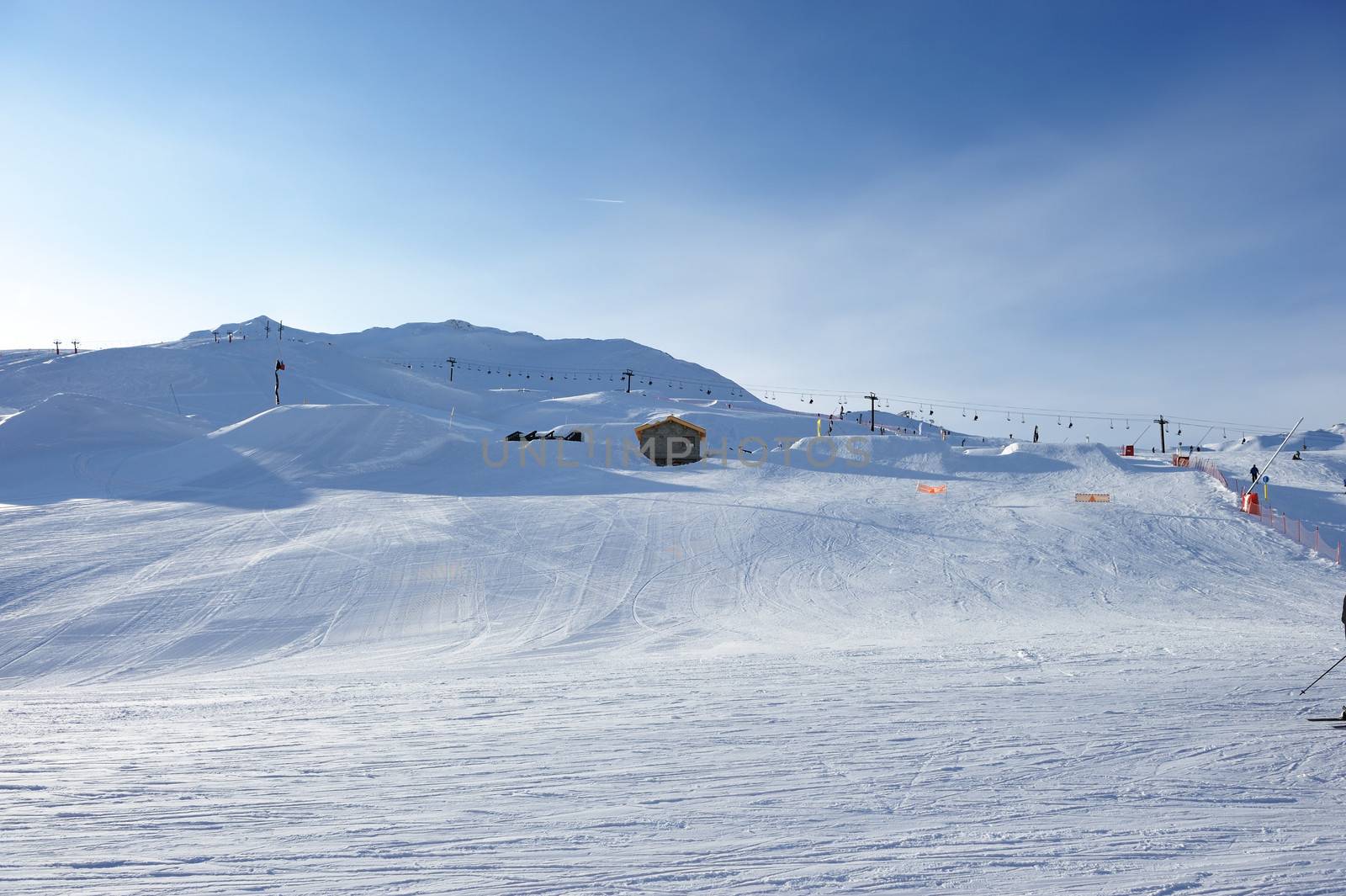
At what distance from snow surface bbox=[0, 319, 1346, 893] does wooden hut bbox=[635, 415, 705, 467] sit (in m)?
5.03

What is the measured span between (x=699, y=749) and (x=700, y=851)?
6.66 feet

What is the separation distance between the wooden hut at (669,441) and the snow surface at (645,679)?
198 inches

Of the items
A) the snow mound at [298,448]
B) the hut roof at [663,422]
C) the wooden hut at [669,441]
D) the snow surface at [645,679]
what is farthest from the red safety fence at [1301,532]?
the snow mound at [298,448]

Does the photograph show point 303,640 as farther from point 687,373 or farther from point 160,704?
point 687,373

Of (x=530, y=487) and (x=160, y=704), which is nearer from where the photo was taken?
(x=160, y=704)

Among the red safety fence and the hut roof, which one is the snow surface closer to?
the red safety fence

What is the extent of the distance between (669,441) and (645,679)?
30438mm

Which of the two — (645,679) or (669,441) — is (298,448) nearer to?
(669,441)

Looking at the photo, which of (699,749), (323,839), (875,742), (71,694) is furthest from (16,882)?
(71,694)

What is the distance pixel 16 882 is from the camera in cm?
504

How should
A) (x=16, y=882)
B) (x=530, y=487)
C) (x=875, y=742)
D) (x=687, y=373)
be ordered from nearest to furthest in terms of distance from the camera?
(x=16, y=882) → (x=875, y=742) → (x=530, y=487) → (x=687, y=373)

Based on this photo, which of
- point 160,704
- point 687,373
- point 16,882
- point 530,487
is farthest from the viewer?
point 687,373

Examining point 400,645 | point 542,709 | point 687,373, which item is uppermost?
point 687,373

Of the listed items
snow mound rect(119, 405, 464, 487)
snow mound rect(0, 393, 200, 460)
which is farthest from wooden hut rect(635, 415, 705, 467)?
snow mound rect(0, 393, 200, 460)
